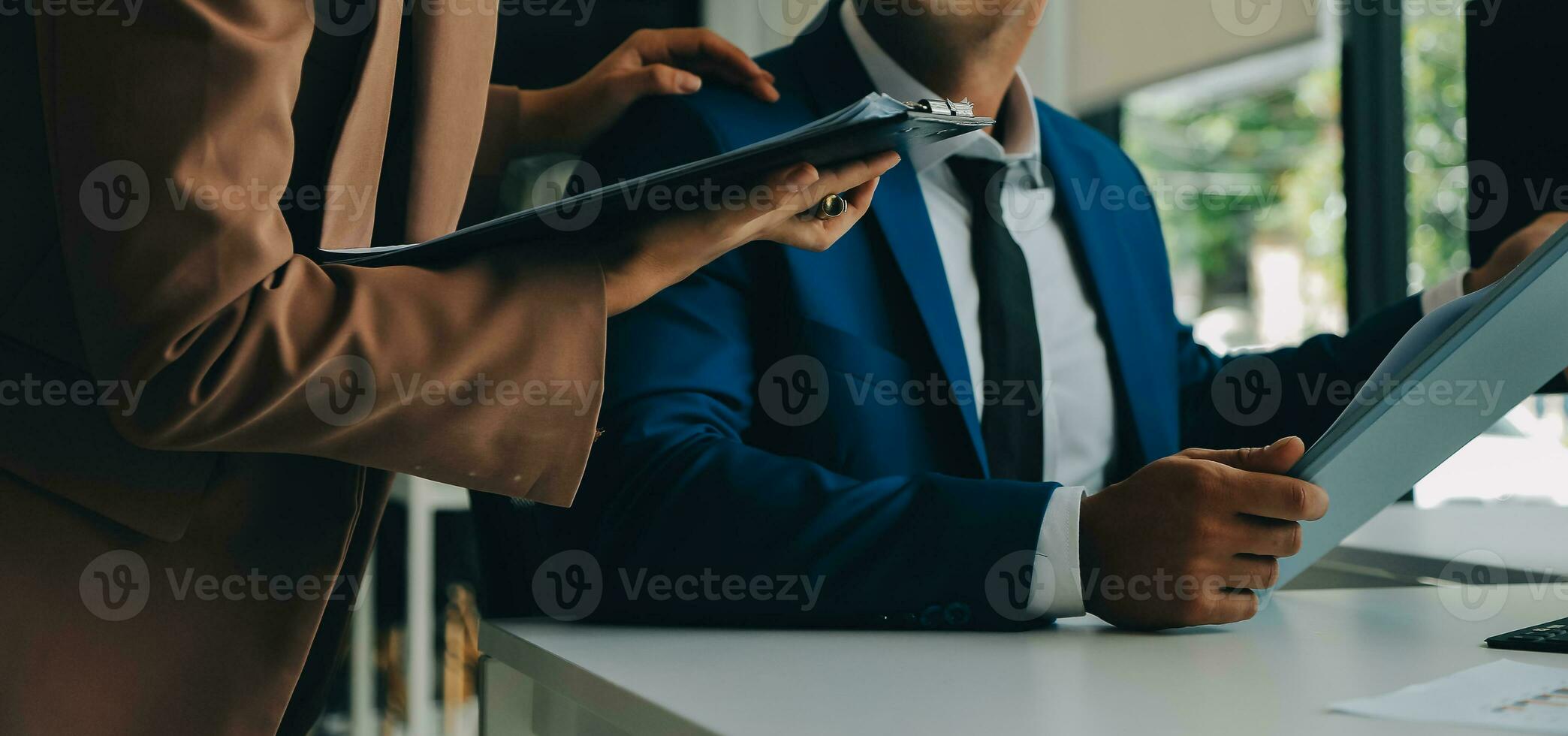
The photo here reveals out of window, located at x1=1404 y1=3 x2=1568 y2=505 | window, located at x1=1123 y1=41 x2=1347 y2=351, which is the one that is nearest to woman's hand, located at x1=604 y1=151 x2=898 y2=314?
window, located at x1=1404 y1=3 x2=1568 y2=505

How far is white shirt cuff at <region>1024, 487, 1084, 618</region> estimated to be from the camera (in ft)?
2.37

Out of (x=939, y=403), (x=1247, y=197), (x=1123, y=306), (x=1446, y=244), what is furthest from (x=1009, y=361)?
(x=1247, y=197)

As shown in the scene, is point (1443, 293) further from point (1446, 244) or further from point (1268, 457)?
point (1446, 244)

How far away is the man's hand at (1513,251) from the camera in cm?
106

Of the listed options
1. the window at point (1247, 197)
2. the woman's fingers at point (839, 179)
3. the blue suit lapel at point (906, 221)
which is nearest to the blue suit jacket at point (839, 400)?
the blue suit lapel at point (906, 221)

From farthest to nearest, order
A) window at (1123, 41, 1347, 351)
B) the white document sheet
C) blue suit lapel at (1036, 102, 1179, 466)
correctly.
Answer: window at (1123, 41, 1347, 351) < blue suit lapel at (1036, 102, 1179, 466) < the white document sheet

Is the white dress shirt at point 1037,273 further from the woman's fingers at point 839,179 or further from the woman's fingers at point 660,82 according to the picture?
the woman's fingers at point 839,179

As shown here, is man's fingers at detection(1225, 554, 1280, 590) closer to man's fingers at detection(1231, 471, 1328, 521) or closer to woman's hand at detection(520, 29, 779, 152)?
man's fingers at detection(1231, 471, 1328, 521)

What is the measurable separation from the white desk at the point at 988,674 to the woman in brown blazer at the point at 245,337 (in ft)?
Answer: 0.38

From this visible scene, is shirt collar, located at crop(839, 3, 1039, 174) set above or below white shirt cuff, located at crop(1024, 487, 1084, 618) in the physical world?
above

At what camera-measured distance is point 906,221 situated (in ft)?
3.34

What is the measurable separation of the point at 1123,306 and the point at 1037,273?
0.31ft

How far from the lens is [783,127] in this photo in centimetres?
106

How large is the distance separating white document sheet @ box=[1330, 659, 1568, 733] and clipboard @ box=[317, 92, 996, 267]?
33 centimetres
